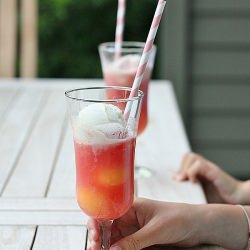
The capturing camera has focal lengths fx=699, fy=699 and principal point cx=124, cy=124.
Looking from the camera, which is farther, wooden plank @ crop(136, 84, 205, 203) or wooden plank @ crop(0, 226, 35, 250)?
wooden plank @ crop(136, 84, 205, 203)

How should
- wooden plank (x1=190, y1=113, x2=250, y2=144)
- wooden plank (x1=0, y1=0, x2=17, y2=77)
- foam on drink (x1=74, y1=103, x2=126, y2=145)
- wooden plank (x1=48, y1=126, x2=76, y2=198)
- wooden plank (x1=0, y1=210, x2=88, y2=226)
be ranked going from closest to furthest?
foam on drink (x1=74, y1=103, x2=126, y2=145) → wooden plank (x1=0, y1=210, x2=88, y2=226) → wooden plank (x1=48, y1=126, x2=76, y2=198) → wooden plank (x1=0, y1=0, x2=17, y2=77) → wooden plank (x1=190, y1=113, x2=250, y2=144)

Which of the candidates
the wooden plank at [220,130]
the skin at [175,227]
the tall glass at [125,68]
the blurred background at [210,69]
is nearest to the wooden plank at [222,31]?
the blurred background at [210,69]

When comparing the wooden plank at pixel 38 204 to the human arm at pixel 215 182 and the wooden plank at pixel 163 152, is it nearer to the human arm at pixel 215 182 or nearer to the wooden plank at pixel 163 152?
the wooden plank at pixel 163 152

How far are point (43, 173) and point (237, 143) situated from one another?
2.27 m

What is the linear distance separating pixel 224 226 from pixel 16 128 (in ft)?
3.27

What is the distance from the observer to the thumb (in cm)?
120

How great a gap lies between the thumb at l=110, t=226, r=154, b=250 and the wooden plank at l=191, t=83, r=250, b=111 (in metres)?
2.57

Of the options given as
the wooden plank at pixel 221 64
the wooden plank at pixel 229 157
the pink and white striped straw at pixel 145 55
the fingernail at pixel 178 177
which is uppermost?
the pink and white striped straw at pixel 145 55

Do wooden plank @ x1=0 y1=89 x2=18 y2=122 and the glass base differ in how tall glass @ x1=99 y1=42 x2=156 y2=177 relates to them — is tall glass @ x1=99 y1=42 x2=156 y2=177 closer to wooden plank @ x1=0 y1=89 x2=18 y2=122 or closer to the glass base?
the glass base

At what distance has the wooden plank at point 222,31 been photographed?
369 cm

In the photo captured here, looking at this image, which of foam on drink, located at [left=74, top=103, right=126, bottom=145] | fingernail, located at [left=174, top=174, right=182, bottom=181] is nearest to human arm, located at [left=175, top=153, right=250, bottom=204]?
fingernail, located at [left=174, top=174, right=182, bottom=181]

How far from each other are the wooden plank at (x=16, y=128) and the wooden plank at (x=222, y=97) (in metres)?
1.28

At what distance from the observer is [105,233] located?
122 centimetres

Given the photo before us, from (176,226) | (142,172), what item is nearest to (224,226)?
(176,226)
